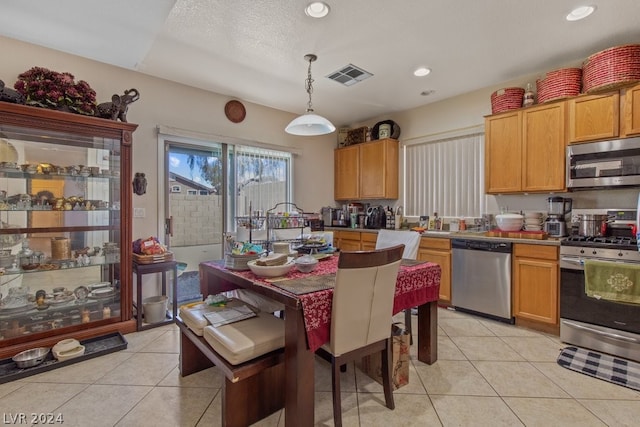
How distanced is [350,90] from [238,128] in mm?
1568

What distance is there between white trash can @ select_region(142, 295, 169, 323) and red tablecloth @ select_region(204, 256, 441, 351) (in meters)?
1.27

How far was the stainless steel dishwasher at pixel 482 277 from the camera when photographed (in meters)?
3.08

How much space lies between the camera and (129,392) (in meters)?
1.98

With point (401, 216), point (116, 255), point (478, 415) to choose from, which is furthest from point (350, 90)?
point (478, 415)

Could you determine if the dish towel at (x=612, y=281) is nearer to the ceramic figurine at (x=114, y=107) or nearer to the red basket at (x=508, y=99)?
the red basket at (x=508, y=99)

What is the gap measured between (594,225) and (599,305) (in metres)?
0.84

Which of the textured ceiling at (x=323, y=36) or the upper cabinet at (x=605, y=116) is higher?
the textured ceiling at (x=323, y=36)

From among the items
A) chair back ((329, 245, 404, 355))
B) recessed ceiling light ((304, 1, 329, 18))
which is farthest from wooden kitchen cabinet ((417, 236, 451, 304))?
recessed ceiling light ((304, 1, 329, 18))

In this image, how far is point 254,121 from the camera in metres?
4.22

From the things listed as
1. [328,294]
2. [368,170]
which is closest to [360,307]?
[328,294]

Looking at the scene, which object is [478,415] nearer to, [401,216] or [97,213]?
[401,216]

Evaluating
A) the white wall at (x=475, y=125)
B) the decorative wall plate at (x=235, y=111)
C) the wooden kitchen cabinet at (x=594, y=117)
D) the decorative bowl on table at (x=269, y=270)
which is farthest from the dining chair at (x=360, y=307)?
the decorative wall plate at (x=235, y=111)

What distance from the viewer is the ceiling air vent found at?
321cm

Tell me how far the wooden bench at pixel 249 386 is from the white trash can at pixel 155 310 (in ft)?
4.54
